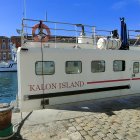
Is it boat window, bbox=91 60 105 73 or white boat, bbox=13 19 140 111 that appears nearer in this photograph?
white boat, bbox=13 19 140 111

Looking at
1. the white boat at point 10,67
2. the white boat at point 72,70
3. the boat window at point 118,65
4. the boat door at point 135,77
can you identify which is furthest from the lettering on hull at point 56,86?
the white boat at point 10,67

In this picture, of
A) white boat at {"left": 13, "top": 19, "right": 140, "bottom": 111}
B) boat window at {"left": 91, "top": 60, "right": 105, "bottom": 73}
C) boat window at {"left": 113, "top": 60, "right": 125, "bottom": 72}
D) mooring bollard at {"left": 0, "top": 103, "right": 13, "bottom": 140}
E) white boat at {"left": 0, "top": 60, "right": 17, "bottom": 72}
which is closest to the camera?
mooring bollard at {"left": 0, "top": 103, "right": 13, "bottom": 140}

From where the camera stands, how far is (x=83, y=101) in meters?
10.9

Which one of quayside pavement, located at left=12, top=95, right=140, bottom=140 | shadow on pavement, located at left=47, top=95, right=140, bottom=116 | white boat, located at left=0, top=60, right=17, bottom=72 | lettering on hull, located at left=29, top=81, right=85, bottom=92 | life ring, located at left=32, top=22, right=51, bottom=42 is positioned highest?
life ring, located at left=32, top=22, right=51, bottom=42

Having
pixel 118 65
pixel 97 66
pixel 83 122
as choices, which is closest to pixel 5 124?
pixel 83 122

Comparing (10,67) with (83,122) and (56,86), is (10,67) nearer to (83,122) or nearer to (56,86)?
(56,86)

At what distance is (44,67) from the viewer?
9891mm

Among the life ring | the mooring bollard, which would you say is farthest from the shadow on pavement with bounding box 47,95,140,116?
the mooring bollard

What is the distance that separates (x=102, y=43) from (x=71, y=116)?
14.4 feet

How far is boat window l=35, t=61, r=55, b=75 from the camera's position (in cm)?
978

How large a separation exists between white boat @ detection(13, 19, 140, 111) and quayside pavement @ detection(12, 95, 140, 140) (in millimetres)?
588

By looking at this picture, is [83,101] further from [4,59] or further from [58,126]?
[4,59]

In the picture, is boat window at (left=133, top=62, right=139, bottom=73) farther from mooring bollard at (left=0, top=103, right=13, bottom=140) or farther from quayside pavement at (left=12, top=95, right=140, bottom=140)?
mooring bollard at (left=0, top=103, right=13, bottom=140)

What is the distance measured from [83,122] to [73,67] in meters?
3.14
